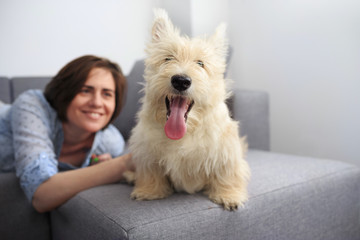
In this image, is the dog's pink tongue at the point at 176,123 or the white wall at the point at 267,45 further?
the white wall at the point at 267,45

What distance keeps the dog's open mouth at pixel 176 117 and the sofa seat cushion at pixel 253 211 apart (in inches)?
10.4

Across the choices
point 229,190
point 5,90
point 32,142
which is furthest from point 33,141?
point 5,90

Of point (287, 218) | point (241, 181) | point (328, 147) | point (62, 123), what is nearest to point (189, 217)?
point (241, 181)

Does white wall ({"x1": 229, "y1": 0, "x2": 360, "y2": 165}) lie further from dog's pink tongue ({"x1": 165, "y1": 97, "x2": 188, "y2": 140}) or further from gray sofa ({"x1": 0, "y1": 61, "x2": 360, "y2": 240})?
dog's pink tongue ({"x1": 165, "y1": 97, "x2": 188, "y2": 140})

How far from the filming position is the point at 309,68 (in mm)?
2434

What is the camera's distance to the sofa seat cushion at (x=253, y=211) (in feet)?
3.35

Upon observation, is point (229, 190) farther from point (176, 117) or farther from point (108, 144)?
point (108, 144)

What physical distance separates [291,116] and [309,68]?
427mm

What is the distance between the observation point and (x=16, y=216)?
56.5 inches

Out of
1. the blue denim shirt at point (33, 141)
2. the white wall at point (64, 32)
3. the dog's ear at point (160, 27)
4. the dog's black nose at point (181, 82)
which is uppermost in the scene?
the white wall at point (64, 32)

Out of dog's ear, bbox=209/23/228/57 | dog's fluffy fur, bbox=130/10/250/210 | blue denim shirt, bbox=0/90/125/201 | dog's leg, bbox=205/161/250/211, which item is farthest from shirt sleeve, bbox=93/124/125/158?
dog's ear, bbox=209/23/228/57

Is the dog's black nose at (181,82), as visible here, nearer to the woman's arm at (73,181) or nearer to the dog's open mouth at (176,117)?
the dog's open mouth at (176,117)

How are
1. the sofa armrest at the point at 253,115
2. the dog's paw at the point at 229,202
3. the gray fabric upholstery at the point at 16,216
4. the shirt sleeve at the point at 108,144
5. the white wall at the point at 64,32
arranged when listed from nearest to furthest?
the dog's paw at the point at 229,202
the gray fabric upholstery at the point at 16,216
the shirt sleeve at the point at 108,144
the sofa armrest at the point at 253,115
the white wall at the point at 64,32

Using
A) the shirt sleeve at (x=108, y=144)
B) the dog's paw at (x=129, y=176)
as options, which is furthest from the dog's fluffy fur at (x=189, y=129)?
the shirt sleeve at (x=108, y=144)
